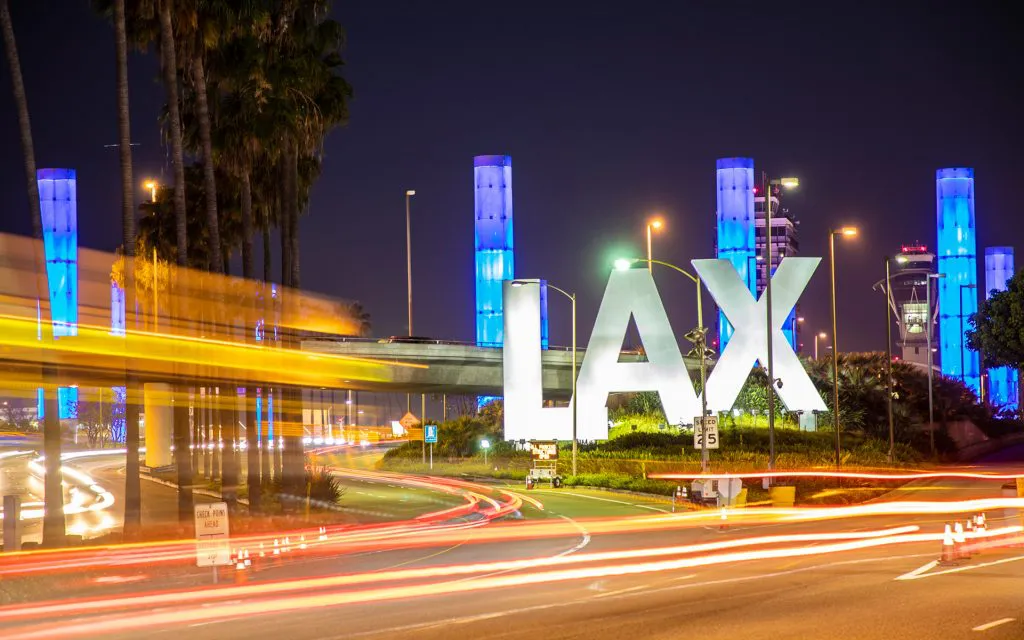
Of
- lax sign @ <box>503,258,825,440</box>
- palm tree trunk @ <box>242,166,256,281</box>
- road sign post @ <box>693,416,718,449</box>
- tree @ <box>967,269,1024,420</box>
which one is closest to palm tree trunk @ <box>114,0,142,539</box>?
palm tree trunk @ <box>242,166,256,281</box>

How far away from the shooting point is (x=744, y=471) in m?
46.1

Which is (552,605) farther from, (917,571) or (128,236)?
(128,236)

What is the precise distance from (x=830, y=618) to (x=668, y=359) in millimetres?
42265

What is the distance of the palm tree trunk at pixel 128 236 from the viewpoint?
28016 millimetres

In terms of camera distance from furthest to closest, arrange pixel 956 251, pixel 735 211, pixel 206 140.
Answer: pixel 956 251 → pixel 735 211 → pixel 206 140

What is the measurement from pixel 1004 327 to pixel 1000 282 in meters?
46.7

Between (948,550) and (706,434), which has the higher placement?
(706,434)

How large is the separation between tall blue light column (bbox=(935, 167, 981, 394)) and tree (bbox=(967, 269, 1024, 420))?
29411 millimetres

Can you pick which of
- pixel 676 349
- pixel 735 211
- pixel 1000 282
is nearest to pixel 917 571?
pixel 676 349

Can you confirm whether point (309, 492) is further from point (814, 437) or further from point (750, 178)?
point (750, 178)

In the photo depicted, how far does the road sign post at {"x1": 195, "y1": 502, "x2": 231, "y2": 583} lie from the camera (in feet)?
67.5

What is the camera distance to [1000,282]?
115875 mm

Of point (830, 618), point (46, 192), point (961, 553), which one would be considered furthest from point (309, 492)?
point (46, 192)

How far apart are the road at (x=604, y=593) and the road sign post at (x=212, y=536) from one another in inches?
24.1
